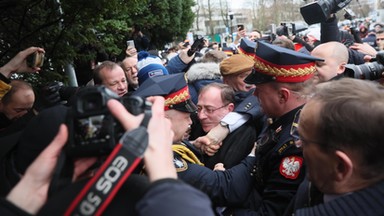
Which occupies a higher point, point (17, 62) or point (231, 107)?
point (17, 62)

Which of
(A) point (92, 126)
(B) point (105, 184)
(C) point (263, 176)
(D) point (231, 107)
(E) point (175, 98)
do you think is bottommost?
(C) point (263, 176)

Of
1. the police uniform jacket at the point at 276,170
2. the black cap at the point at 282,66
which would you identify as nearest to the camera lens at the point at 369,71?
the black cap at the point at 282,66

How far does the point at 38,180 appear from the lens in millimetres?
984

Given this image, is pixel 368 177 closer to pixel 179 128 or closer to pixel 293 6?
pixel 179 128

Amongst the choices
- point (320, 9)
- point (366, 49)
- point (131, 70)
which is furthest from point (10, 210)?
point (366, 49)

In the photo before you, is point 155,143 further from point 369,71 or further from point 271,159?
point 369,71

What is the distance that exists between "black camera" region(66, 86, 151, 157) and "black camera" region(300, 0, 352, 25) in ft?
11.5

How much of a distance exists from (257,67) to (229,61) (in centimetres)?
143

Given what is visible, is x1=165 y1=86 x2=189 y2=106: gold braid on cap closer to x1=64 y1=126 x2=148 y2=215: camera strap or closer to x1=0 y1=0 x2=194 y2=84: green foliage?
x1=64 y1=126 x2=148 y2=215: camera strap

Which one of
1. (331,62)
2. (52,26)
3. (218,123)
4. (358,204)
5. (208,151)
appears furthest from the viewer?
(52,26)

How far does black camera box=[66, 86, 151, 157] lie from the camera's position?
899 millimetres

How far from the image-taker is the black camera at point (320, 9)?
387cm

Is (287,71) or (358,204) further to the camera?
(287,71)

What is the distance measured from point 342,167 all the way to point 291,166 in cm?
58
